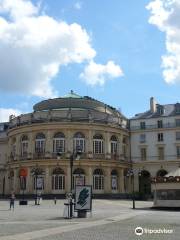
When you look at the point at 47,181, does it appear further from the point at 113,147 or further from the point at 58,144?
the point at 113,147

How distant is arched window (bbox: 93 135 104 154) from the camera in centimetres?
7106

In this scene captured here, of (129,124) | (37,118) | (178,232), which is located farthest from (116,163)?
(178,232)

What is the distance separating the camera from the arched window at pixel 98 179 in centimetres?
6958

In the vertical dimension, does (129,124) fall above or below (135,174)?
above

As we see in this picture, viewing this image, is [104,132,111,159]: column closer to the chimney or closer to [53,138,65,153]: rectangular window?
[53,138,65,153]: rectangular window

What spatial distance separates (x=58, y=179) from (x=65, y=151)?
5061 mm

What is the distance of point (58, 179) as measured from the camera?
68.6 m

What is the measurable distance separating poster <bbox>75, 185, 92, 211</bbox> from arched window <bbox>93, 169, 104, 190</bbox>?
131 feet

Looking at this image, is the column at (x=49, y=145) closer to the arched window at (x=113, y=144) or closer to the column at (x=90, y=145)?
the column at (x=90, y=145)

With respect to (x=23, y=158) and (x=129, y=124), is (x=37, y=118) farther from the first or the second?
(x=129, y=124)

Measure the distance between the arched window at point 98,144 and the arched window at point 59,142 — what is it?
576 centimetres

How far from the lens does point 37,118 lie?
237 feet

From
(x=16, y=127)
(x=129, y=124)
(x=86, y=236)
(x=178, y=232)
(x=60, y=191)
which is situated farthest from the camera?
(x=129, y=124)

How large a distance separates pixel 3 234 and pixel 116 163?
54.6m
